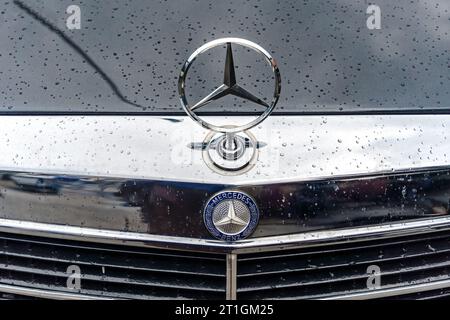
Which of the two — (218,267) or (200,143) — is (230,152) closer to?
(200,143)

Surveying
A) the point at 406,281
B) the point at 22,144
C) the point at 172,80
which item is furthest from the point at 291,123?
the point at 22,144

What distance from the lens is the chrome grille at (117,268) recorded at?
268cm

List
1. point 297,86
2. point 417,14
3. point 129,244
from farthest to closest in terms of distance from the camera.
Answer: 1. point 417,14
2. point 297,86
3. point 129,244

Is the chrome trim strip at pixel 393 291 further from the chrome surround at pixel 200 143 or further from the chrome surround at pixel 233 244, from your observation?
the chrome surround at pixel 200 143

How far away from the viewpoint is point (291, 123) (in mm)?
2801

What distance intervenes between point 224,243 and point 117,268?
392mm

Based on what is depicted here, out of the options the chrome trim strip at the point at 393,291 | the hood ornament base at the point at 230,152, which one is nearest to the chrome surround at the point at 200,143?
the hood ornament base at the point at 230,152

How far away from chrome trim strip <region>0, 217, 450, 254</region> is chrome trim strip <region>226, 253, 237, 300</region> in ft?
0.13

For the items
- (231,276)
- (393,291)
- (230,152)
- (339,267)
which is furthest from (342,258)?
(230,152)

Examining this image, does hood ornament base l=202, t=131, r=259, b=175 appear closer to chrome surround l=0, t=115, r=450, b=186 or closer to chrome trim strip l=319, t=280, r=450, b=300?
chrome surround l=0, t=115, r=450, b=186

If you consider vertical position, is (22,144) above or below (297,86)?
below

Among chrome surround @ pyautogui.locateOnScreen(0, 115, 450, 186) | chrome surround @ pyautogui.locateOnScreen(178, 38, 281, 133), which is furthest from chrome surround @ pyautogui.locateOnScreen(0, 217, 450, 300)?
chrome surround @ pyautogui.locateOnScreen(178, 38, 281, 133)
